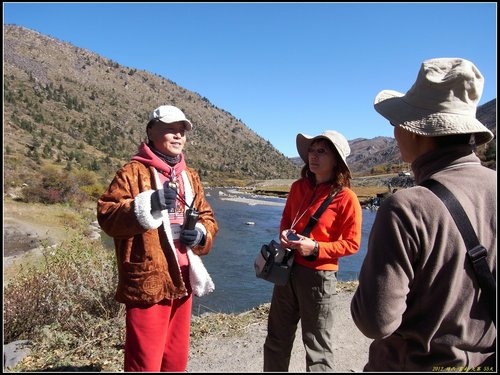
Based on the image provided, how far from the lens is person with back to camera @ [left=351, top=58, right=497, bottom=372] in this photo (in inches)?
50.9

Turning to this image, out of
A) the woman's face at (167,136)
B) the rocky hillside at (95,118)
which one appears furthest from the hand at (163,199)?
the rocky hillside at (95,118)

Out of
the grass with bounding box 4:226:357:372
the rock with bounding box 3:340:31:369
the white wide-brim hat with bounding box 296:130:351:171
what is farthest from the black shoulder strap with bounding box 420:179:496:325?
the rock with bounding box 3:340:31:369

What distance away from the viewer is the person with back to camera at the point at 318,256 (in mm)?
2594

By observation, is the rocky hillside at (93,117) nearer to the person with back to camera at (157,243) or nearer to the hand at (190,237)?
the person with back to camera at (157,243)

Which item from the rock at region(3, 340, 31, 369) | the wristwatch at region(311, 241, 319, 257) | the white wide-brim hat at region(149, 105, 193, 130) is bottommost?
the rock at region(3, 340, 31, 369)

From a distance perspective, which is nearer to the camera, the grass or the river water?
the grass

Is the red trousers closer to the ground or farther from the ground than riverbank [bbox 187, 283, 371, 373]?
farther from the ground

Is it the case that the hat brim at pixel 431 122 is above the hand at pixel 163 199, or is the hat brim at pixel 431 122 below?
above

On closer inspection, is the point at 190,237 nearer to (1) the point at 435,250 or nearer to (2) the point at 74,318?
(1) the point at 435,250

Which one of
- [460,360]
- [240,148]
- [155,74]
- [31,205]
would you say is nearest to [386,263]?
[460,360]

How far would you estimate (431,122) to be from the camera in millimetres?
1407

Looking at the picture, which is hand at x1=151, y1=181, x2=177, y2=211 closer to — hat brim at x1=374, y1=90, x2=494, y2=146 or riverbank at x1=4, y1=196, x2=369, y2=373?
hat brim at x1=374, y1=90, x2=494, y2=146

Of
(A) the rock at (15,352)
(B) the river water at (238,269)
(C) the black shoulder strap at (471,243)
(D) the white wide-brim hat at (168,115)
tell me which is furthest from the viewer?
(B) the river water at (238,269)

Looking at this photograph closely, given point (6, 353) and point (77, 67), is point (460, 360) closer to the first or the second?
point (6, 353)
